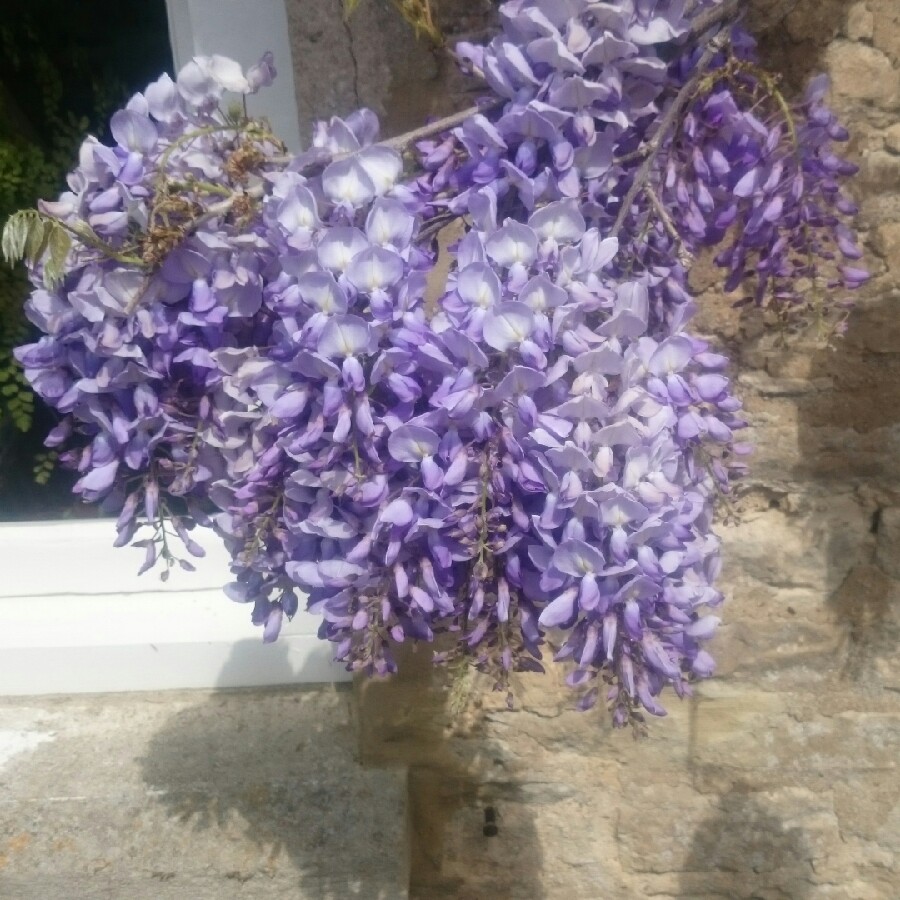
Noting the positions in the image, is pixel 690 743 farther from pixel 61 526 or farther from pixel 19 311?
pixel 19 311

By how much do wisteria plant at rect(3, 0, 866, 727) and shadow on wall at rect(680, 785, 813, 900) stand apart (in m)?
0.98

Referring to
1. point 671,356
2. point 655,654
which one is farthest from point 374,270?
point 655,654

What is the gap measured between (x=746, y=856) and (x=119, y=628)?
134cm

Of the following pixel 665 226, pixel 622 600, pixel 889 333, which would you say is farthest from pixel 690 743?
pixel 665 226

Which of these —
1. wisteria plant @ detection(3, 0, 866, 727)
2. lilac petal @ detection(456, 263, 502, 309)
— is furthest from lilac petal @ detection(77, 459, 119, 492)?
lilac petal @ detection(456, 263, 502, 309)

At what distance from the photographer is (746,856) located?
1.71 m

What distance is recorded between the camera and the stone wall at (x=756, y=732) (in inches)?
55.9

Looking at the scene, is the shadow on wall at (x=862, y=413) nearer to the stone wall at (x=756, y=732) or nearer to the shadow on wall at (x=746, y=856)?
the stone wall at (x=756, y=732)

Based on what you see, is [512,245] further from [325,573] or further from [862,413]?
[862,413]

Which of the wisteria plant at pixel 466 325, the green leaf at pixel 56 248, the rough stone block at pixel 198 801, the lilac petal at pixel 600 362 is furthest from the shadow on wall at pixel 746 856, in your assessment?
the green leaf at pixel 56 248

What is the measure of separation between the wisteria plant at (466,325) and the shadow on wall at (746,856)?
98 centimetres

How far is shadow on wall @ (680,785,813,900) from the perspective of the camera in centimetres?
169

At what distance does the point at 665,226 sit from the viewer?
821 millimetres

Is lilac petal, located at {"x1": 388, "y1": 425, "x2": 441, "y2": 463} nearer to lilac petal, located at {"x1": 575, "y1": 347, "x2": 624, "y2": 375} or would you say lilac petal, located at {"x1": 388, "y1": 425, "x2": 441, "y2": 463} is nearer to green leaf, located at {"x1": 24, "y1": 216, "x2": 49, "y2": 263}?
lilac petal, located at {"x1": 575, "y1": 347, "x2": 624, "y2": 375}
